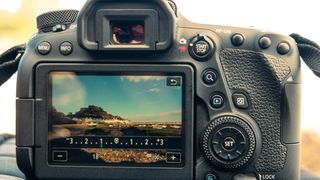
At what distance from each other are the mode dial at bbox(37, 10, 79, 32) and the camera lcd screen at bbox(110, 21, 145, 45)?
6cm

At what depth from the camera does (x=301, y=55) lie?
2.33 ft

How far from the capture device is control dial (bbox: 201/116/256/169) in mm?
650

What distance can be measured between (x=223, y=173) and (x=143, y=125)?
11 centimetres

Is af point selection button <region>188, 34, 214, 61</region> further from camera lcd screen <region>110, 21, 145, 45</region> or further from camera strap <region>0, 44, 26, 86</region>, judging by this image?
camera strap <region>0, 44, 26, 86</region>

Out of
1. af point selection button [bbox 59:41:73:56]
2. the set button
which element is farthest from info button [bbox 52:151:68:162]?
the set button

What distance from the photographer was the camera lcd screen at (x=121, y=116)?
2.13 feet

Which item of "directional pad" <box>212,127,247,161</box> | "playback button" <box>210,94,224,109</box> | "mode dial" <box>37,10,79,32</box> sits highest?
"mode dial" <box>37,10,79,32</box>

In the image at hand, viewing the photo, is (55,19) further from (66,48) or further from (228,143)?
(228,143)

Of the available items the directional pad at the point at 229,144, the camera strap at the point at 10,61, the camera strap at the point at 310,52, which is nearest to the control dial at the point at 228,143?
the directional pad at the point at 229,144

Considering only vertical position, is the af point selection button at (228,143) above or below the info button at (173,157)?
above

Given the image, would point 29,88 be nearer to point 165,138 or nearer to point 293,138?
point 165,138

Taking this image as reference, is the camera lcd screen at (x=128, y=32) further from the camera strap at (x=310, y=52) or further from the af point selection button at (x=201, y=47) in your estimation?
the camera strap at (x=310, y=52)

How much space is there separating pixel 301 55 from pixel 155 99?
0.20 metres

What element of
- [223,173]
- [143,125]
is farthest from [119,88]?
[223,173]
